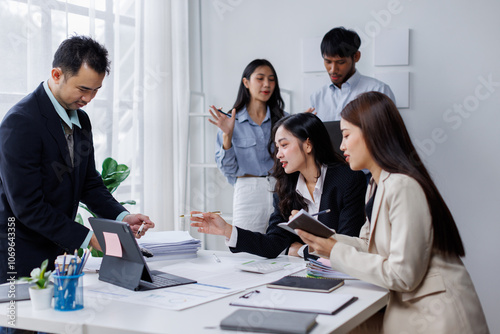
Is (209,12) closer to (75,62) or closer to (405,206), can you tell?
(75,62)

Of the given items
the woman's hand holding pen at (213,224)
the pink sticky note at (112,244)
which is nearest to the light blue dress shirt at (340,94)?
the woman's hand holding pen at (213,224)

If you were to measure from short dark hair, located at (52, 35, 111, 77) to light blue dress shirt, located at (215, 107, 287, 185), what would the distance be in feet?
4.74

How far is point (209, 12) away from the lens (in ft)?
13.9

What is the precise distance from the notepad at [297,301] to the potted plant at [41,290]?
47 centimetres

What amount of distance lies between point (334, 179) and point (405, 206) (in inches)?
30.0

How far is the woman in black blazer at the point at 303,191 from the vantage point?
6.76 feet

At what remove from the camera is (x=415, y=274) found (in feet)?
4.75

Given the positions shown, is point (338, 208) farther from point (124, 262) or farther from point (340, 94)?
point (340, 94)

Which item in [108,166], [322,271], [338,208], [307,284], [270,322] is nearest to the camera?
[270,322]

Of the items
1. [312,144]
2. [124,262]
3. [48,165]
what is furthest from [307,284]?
[48,165]

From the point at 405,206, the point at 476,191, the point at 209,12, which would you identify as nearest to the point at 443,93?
the point at 476,191

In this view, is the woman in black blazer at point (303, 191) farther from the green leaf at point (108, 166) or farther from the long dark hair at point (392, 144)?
the green leaf at point (108, 166)

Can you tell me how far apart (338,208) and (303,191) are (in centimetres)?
18

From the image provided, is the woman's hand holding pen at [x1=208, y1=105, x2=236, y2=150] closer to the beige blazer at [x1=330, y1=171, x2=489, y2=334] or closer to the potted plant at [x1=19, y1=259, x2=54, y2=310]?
the beige blazer at [x1=330, y1=171, x2=489, y2=334]
